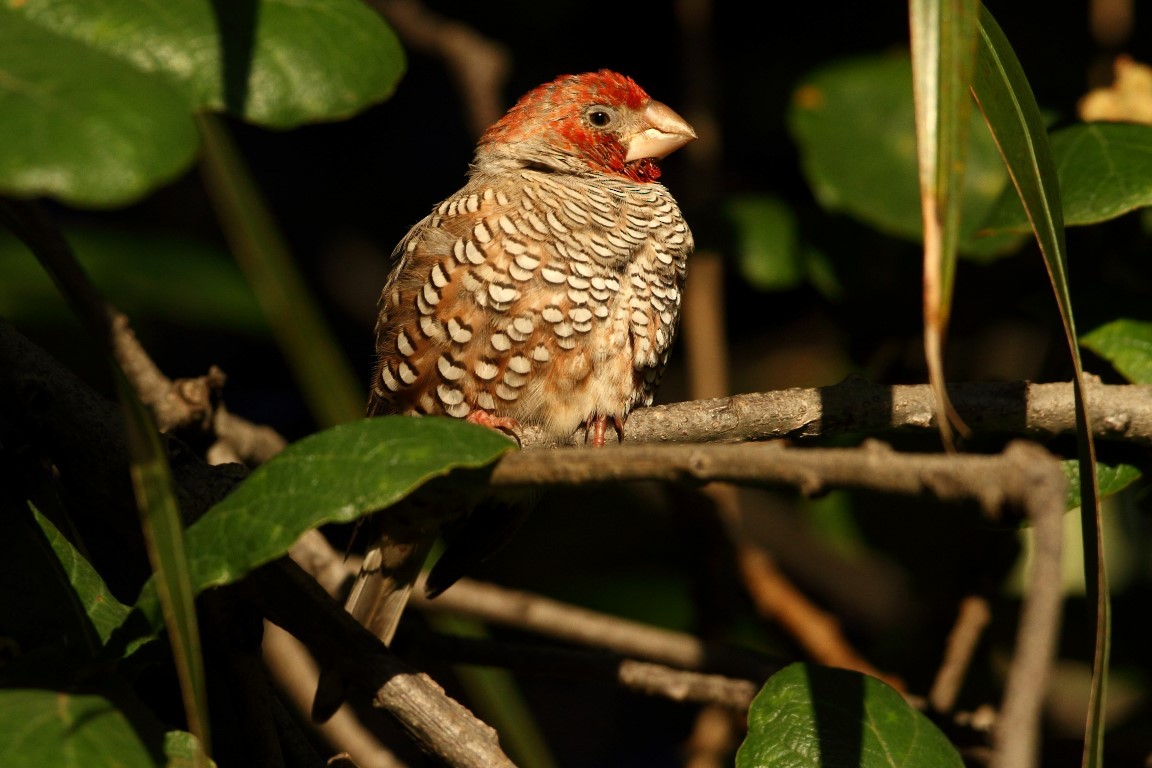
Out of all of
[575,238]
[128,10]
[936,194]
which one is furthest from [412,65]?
[936,194]

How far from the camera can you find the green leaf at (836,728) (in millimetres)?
1667

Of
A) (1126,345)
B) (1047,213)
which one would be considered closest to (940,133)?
(1047,213)

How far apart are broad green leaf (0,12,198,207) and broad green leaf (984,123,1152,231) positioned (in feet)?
5.00

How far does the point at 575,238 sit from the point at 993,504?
182 centimetres

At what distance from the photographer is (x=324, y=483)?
1449 mm

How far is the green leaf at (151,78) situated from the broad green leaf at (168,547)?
0.76ft

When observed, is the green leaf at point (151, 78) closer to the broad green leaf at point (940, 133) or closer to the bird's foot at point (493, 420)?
the broad green leaf at point (940, 133)

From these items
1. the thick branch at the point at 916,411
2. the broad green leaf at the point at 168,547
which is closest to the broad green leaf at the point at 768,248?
the thick branch at the point at 916,411

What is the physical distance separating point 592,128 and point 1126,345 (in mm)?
1559

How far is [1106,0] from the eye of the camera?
3355 millimetres

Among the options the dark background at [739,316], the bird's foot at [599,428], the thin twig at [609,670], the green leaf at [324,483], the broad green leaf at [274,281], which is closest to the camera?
the green leaf at [324,483]

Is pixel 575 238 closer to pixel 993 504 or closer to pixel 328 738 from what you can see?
pixel 328 738

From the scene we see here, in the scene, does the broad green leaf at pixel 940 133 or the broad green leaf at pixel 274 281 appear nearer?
the broad green leaf at pixel 940 133

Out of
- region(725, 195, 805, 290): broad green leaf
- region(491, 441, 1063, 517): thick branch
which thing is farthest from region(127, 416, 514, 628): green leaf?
region(725, 195, 805, 290): broad green leaf
